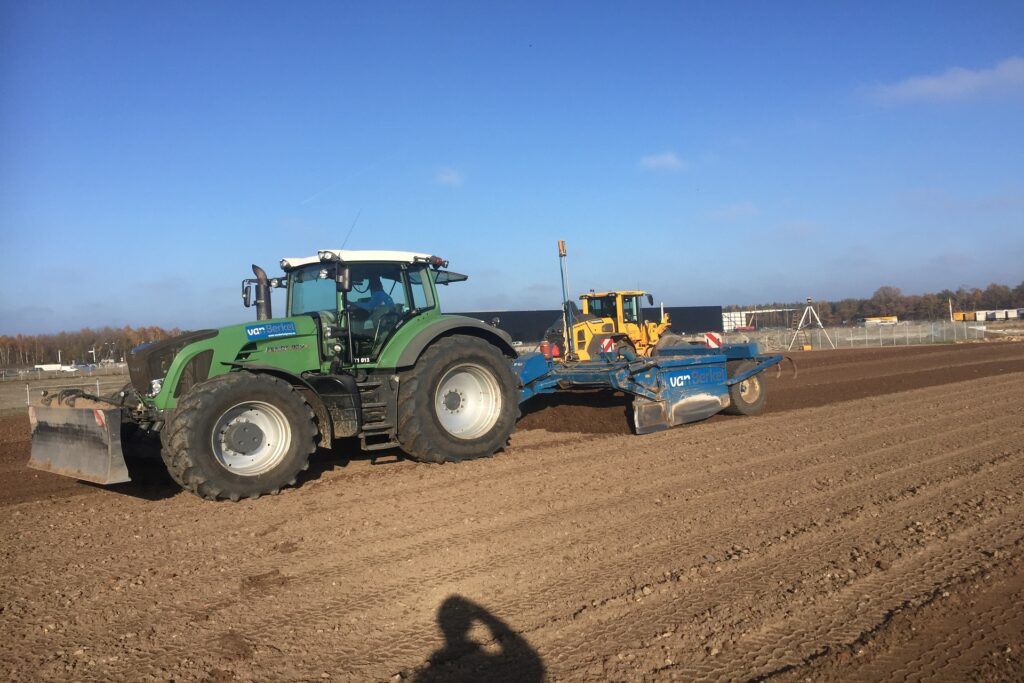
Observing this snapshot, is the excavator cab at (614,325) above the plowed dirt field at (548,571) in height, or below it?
above

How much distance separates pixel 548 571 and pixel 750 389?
25.9 feet

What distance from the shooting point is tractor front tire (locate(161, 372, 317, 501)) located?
6.19m

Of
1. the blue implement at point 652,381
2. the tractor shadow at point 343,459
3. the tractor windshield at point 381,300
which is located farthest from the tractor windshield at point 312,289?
the blue implement at point 652,381

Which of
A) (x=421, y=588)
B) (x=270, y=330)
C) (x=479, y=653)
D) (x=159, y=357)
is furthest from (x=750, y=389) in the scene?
(x=479, y=653)

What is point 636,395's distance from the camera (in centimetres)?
985

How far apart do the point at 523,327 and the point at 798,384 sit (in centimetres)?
1958

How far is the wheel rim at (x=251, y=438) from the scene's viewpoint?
649 centimetres

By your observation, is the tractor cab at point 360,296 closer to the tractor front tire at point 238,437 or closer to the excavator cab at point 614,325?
the tractor front tire at point 238,437

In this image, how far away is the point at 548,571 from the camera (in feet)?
15.0

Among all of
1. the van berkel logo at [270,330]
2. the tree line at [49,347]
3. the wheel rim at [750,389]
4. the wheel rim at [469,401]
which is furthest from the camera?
the tree line at [49,347]

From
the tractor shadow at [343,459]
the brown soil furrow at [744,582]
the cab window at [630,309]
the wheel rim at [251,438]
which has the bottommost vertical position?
the brown soil furrow at [744,582]

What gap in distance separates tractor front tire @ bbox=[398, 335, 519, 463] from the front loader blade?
8.30 feet

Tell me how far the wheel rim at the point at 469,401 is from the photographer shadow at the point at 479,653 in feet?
14.0

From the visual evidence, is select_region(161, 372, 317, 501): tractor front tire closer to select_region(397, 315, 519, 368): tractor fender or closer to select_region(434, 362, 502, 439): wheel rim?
select_region(397, 315, 519, 368): tractor fender
